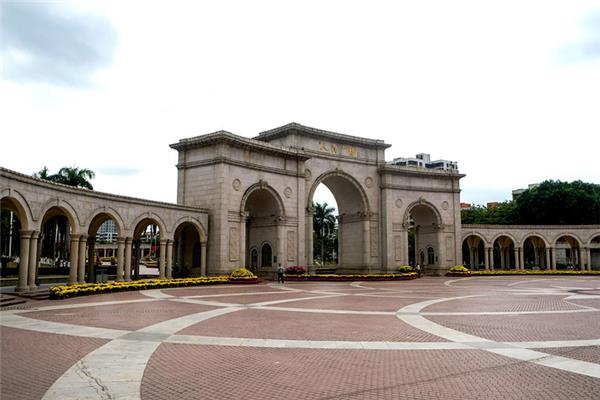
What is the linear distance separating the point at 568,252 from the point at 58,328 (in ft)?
278

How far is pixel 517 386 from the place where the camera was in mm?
8234

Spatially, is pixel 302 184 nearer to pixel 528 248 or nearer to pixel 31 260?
pixel 31 260

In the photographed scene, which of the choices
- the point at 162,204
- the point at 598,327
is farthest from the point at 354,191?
the point at 598,327

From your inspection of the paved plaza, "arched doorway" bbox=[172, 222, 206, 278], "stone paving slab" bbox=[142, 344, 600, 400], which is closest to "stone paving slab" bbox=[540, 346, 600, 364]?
the paved plaza

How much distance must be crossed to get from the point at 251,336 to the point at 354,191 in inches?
1466

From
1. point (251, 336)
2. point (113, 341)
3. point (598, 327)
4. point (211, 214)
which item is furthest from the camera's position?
point (211, 214)

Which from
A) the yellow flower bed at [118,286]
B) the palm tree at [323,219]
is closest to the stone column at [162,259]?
the yellow flower bed at [118,286]

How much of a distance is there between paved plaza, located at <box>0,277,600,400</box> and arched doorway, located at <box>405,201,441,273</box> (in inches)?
1360

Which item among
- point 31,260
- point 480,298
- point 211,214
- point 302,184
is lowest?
point 480,298

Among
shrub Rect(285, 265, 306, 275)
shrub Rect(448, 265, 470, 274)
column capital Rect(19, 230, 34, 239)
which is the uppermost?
column capital Rect(19, 230, 34, 239)

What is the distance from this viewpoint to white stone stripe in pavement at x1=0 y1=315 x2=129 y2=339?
41.3ft

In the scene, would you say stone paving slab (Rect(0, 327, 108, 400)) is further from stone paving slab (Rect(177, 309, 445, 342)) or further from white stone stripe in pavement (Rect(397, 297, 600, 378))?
white stone stripe in pavement (Rect(397, 297, 600, 378))

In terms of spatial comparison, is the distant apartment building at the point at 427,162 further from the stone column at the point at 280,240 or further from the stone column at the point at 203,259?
the stone column at the point at 203,259

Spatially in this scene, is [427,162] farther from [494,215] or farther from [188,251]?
[188,251]
